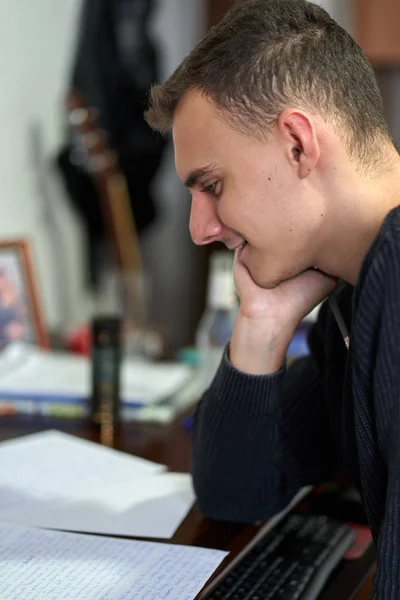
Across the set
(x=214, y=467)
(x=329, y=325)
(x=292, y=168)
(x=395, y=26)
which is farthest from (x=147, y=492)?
(x=395, y=26)

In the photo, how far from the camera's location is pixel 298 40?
0.98m

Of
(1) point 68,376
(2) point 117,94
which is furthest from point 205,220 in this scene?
(2) point 117,94

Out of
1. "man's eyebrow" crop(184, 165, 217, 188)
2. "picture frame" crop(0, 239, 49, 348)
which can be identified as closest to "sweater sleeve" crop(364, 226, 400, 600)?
"man's eyebrow" crop(184, 165, 217, 188)

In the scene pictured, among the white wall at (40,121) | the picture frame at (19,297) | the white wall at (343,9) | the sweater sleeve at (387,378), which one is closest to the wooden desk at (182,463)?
the sweater sleeve at (387,378)

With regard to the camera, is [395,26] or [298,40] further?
[395,26]

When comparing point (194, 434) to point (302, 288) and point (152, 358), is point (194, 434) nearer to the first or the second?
point (302, 288)

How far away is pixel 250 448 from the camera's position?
1.19 metres

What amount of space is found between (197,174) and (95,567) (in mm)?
476

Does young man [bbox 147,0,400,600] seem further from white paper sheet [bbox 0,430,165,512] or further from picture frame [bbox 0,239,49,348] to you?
picture frame [bbox 0,239,49,348]

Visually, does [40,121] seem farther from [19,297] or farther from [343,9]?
[343,9]

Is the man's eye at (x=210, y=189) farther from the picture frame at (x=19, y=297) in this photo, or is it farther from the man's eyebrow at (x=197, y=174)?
the picture frame at (x=19, y=297)

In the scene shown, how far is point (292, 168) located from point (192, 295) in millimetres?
2566

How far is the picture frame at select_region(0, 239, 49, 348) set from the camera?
1.82m

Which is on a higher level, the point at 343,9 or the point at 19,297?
the point at 343,9
